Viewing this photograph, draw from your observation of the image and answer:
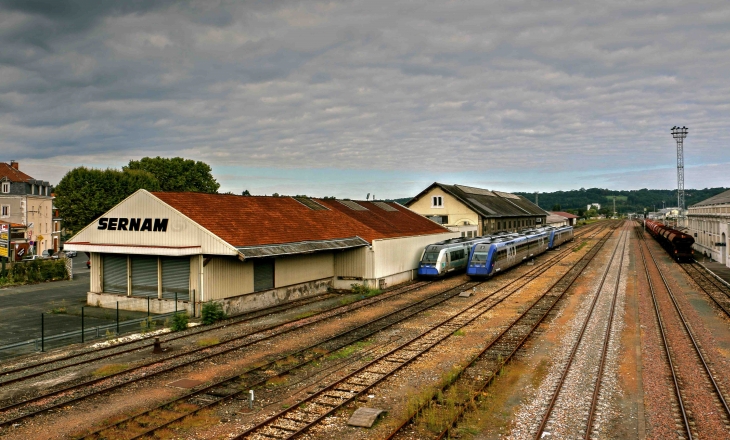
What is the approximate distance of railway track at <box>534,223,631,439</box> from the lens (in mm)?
11711

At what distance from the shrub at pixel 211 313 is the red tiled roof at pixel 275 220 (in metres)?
3.15

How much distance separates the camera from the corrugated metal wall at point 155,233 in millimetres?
24719

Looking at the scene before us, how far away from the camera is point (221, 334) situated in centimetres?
2128

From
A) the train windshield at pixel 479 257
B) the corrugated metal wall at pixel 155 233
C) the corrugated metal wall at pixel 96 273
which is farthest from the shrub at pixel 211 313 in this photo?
the train windshield at pixel 479 257

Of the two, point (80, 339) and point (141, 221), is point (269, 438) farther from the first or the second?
point (141, 221)

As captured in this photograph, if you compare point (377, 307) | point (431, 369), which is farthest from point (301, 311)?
point (431, 369)

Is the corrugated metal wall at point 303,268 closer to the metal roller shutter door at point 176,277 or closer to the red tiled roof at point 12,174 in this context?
the metal roller shutter door at point 176,277

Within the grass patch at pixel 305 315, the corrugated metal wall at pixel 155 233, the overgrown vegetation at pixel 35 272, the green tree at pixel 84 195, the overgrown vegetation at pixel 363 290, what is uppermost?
the green tree at pixel 84 195

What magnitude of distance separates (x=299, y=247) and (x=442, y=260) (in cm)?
1323

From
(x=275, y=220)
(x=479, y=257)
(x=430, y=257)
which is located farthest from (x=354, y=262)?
(x=479, y=257)

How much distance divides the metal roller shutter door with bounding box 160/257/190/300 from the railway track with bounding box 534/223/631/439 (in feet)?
59.9

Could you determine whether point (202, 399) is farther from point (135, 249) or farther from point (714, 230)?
point (714, 230)

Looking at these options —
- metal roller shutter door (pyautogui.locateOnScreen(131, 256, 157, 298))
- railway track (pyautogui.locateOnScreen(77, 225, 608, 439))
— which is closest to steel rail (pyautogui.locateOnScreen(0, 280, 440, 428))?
railway track (pyautogui.locateOnScreen(77, 225, 608, 439))

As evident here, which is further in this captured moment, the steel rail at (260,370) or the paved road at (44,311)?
the paved road at (44,311)
